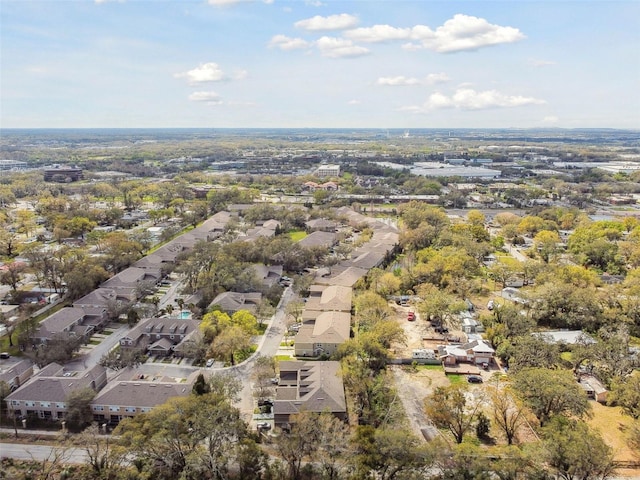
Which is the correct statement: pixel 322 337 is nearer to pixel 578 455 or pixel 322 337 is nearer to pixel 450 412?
pixel 450 412

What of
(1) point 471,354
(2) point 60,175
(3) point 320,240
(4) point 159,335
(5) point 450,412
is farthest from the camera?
(2) point 60,175

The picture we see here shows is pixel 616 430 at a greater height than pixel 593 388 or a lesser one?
lesser

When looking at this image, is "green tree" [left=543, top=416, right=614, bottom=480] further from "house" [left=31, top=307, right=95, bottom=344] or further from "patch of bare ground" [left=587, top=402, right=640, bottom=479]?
"house" [left=31, top=307, right=95, bottom=344]

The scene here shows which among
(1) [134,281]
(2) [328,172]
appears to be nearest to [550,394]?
(1) [134,281]

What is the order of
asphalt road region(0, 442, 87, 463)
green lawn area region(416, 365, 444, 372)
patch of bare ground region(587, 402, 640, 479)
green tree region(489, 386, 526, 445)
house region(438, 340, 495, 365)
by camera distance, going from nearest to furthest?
asphalt road region(0, 442, 87, 463) → patch of bare ground region(587, 402, 640, 479) → green tree region(489, 386, 526, 445) → green lawn area region(416, 365, 444, 372) → house region(438, 340, 495, 365)

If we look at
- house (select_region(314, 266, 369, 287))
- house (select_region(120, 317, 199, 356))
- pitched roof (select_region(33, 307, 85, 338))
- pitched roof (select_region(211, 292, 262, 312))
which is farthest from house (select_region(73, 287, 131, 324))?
house (select_region(314, 266, 369, 287))

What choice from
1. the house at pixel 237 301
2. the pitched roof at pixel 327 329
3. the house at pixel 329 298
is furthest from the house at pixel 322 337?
the house at pixel 237 301
